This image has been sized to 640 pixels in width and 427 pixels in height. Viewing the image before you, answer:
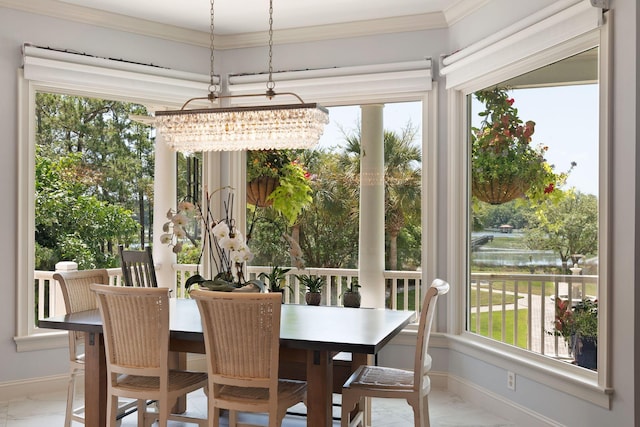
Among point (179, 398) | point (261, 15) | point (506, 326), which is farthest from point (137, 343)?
point (261, 15)

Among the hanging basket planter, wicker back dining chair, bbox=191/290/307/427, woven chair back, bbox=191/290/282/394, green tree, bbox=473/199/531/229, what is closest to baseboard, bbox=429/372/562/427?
green tree, bbox=473/199/531/229

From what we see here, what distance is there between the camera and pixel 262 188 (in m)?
5.50

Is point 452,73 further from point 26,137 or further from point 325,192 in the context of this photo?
point 26,137

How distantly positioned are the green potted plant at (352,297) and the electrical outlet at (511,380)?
132cm

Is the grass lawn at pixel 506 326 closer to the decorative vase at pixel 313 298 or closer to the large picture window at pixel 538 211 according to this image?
the large picture window at pixel 538 211

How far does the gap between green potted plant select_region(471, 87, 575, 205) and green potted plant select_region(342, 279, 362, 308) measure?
1187mm

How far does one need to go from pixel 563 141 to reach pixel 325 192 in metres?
2.15

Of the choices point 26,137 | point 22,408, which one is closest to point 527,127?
point 26,137

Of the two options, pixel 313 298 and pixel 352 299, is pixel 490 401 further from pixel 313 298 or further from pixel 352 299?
pixel 313 298

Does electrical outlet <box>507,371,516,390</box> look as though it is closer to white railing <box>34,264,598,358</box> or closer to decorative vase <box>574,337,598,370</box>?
white railing <box>34,264,598,358</box>

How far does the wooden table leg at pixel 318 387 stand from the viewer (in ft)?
9.55

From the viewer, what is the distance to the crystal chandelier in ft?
11.6

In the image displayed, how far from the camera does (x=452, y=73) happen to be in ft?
15.3


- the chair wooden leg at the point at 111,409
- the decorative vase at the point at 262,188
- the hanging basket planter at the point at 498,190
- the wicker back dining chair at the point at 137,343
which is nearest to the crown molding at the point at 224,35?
the decorative vase at the point at 262,188
